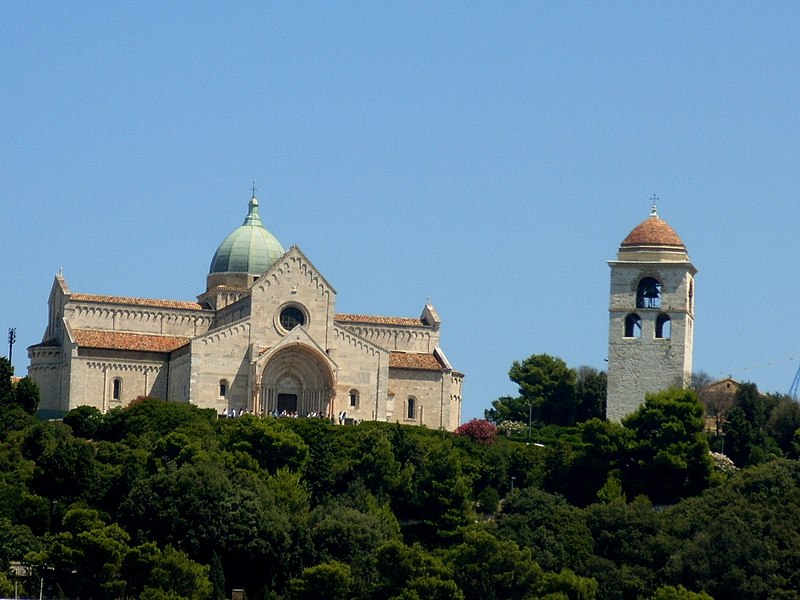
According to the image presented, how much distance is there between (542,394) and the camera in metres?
130

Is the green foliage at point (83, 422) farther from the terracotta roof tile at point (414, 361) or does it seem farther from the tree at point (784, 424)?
the tree at point (784, 424)

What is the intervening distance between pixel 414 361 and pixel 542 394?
28.2 feet

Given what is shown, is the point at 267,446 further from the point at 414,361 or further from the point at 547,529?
the point at 414,361

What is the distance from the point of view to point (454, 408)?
12381cm

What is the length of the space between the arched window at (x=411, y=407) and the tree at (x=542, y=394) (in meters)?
7.72

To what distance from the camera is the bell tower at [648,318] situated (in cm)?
12138

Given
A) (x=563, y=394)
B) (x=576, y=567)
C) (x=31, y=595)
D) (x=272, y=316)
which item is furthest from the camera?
(x=563, y=394)

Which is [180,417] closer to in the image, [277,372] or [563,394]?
[277,372]

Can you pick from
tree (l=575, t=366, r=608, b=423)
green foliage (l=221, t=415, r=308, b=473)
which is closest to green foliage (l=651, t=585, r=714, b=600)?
green foliage (l=221, t=415, r=308, b=473)

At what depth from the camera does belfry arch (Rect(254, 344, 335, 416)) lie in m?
120

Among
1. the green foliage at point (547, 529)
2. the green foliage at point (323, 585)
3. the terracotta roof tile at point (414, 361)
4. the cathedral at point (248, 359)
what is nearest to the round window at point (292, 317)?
the cathedral at point (248, 359)

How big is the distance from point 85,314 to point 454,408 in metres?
17.0

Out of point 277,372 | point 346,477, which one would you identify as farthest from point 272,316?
point 346,477

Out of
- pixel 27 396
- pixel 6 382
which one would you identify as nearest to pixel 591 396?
pixel 27 396
